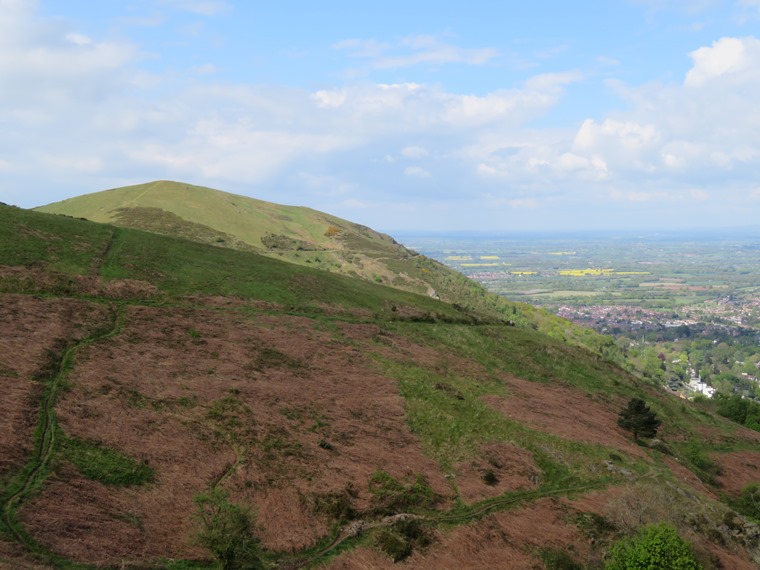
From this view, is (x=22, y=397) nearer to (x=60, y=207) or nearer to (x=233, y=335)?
(x=233, y=335)

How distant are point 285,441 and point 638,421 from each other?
39.4 m

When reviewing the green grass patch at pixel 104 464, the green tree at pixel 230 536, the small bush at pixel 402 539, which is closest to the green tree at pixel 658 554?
the small bush at pixel 402 539

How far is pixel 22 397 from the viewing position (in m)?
28.4

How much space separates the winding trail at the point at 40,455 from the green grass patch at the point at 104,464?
983 mm

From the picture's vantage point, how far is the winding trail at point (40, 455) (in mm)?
19455

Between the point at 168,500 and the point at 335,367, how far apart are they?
81.9 ft

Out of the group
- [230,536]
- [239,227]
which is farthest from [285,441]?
[239,227]

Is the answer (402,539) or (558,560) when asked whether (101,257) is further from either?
(558,560)

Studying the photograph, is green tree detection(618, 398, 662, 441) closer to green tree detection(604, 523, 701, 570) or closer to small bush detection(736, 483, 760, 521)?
small bush detection(736, 483, 760, 521)

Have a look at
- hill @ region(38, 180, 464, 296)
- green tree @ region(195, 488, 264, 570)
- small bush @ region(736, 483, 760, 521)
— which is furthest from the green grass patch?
hill @ region(38, 180, 464, 296)

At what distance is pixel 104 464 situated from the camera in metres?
25.3

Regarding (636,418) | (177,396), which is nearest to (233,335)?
(177,396)

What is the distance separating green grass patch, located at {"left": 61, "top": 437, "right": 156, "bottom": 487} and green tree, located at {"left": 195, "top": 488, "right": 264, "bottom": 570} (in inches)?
147

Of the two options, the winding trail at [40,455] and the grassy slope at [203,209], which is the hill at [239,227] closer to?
the grassy slope at [203,209]
